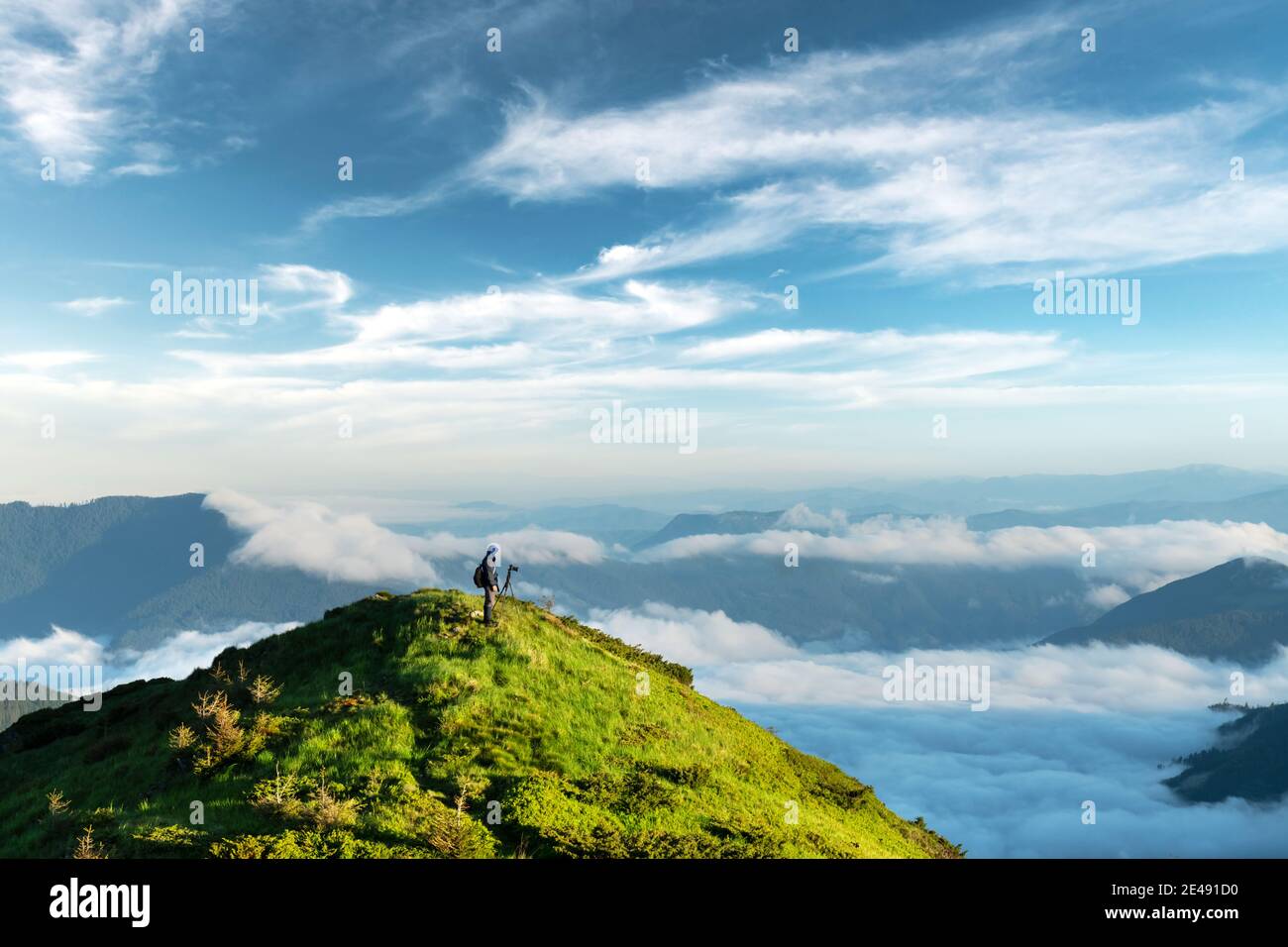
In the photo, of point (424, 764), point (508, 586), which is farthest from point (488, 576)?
point (424, 764)

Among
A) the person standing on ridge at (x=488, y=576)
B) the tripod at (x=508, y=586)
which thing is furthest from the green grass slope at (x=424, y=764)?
the tripod at (x=508, y=586)

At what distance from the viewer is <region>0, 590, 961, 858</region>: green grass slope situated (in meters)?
16.2

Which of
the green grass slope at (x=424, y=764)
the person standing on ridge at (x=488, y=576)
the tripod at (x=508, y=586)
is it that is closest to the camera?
the green grass slope at (x=424, y=764)

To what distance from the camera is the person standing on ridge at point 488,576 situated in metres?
28.7

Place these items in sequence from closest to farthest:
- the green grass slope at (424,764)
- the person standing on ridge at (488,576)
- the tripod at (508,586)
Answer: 1. the green grass slope at (424,764)
2. the person standing on ridge at (488,576)
3. the tripod at (508,586)

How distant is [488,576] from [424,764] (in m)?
10.1

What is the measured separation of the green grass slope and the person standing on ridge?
3.42ft

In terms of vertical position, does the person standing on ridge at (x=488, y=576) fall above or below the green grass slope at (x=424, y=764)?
above

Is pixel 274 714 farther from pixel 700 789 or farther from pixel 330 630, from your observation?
pixel 700 789

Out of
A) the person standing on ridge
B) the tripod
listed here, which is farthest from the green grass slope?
the tripod

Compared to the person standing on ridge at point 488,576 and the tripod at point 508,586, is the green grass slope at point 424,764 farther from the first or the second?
the tripod at point 508,586

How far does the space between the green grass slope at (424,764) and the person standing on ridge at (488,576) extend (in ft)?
3.42

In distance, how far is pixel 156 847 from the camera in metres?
14.6

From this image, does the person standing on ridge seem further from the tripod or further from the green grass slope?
the green grass slope
